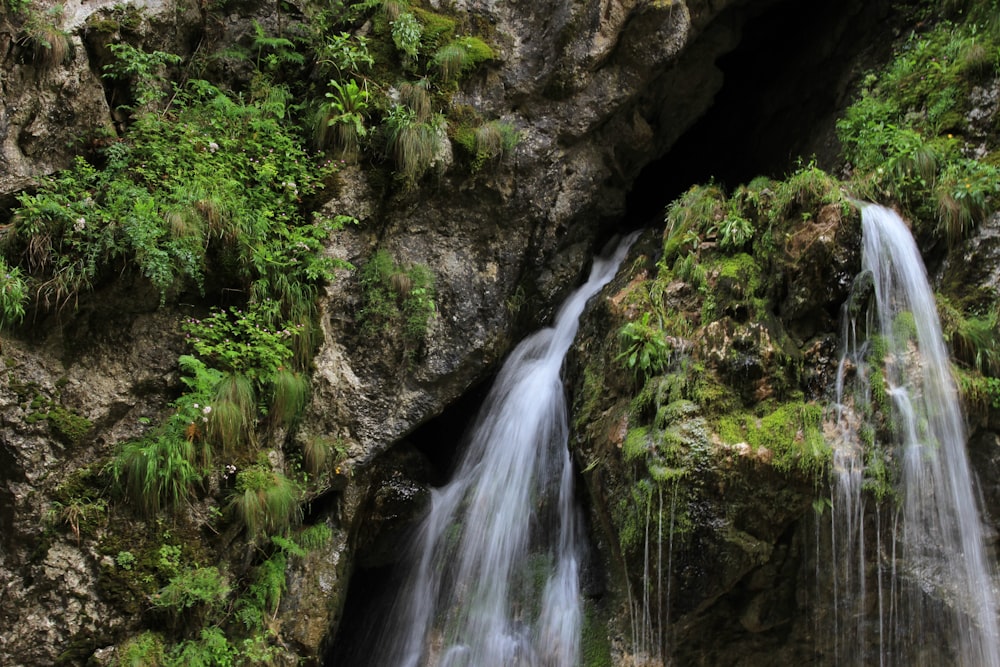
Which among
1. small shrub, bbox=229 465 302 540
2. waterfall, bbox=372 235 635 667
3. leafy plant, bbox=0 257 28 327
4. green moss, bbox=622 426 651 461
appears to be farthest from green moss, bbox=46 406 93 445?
green moss, bbox=622 426 651 461

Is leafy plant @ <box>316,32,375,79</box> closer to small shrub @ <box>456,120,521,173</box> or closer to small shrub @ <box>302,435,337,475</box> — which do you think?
small shrub @ <box>456,120,521,173</box>

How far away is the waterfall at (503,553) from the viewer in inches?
228

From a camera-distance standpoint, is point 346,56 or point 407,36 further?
point 407,36

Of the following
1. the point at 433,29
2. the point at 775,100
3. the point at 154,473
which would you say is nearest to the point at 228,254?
the point at 154,473

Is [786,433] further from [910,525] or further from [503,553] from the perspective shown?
[503,553]

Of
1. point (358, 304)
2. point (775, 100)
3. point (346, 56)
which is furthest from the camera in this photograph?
point (775, 100)

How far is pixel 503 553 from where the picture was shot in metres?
6.21

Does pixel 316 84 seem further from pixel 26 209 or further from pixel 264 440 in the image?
pixel 264 440

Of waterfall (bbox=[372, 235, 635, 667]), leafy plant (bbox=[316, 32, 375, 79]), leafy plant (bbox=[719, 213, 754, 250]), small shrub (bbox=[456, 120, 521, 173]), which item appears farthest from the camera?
small shrub (bbox=[456, 120, 521, 173])

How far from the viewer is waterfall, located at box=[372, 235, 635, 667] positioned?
578 cm

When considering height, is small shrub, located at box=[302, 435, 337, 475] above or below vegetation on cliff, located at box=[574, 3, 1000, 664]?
below

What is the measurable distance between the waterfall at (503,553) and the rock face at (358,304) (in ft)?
1.68

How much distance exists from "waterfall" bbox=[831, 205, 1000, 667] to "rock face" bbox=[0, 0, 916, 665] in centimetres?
47

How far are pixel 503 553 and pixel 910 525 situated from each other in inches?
131
